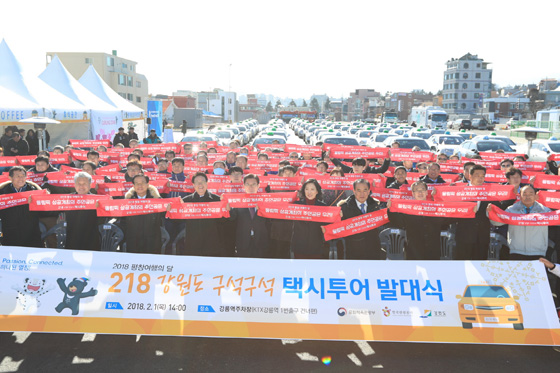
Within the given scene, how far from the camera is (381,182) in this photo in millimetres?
9531

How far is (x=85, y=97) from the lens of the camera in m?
26.1

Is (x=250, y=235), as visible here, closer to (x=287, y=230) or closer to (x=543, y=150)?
(x=287, y=230)

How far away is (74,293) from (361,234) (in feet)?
11.9

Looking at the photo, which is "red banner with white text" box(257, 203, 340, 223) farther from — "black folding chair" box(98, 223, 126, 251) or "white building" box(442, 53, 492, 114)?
"white building" box(442, 53, 492, 114)

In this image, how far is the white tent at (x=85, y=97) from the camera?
24812 mm

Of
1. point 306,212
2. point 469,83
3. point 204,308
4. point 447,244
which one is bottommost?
point 204,308

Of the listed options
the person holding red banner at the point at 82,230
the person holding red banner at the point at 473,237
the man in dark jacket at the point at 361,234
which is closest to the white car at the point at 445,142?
the person holding red banner at the point at 473,237

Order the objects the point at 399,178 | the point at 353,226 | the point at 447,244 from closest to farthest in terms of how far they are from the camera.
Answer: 1. the point at 353,226
2. the point at 447,244
3. the point at 399,178

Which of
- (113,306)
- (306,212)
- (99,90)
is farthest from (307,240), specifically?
(99,90)

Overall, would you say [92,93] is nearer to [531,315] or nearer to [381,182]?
[381,182]

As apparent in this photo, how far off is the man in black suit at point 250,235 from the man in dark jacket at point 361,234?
1149 mm

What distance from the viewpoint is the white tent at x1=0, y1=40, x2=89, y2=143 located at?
19.3 metres

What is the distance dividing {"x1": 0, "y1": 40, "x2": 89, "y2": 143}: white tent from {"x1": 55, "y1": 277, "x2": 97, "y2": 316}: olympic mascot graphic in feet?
46.4

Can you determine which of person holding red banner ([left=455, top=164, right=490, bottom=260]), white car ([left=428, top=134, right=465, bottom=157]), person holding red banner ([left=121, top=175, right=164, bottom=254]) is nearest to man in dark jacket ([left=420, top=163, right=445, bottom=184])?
person holding red banner ([left=455, top=164, right=490, bottom=260])
